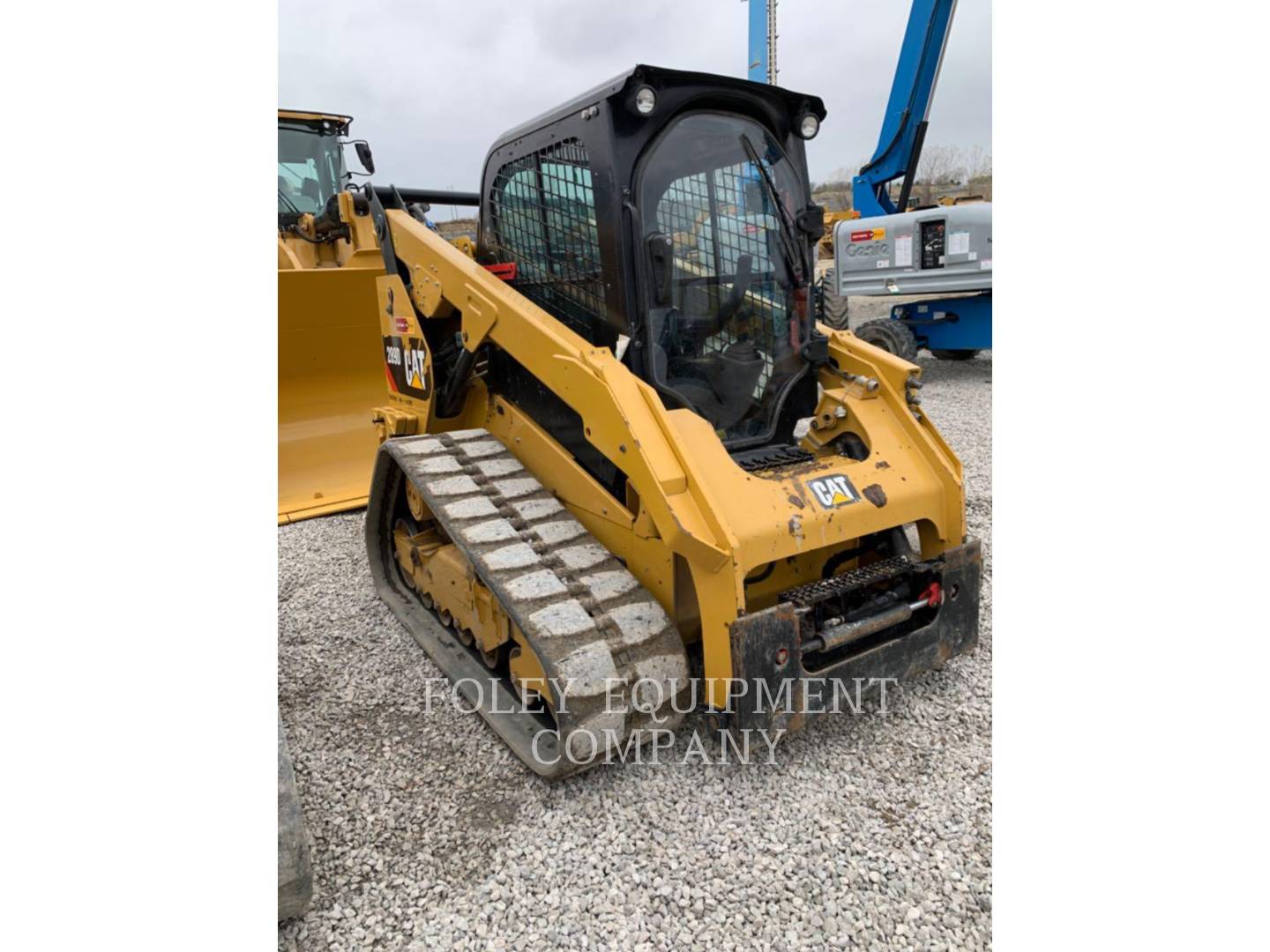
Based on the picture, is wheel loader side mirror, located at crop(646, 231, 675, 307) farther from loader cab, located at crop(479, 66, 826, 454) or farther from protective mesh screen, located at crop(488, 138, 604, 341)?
protective mesh screen, located at crop(488, 138, 604, 341)

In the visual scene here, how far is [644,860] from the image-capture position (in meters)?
2.12

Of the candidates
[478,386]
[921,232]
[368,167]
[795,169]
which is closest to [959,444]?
[921,232]

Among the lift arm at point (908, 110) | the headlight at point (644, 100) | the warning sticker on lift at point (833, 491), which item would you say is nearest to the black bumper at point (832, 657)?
the warning sticker on lift at point (833, 491)

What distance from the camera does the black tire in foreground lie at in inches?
350

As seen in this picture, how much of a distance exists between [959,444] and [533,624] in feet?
16.9

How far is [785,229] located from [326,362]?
3.38m

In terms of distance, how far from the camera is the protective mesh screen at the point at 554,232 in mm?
2865

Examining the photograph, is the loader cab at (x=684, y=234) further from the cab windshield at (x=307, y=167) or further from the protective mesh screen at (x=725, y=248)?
the cab windshield at (x=307, y=167)

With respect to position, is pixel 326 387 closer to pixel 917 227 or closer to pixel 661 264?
pixel 661 264

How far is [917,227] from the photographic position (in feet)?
28.7

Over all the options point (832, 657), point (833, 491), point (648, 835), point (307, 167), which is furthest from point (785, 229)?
point (307, 167)

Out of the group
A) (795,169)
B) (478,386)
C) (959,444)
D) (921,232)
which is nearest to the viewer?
(795,169)

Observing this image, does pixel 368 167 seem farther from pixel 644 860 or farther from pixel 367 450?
pixel 644 860

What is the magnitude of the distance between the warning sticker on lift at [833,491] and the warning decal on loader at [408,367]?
6.46 feet
